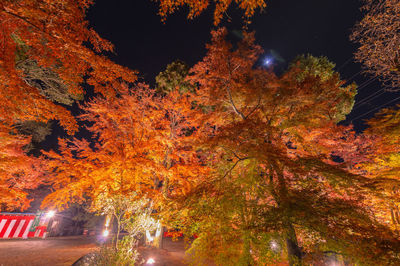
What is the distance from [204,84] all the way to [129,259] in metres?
8.65

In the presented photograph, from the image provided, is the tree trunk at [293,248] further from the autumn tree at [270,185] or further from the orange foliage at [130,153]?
the orange foliage at [130,153]

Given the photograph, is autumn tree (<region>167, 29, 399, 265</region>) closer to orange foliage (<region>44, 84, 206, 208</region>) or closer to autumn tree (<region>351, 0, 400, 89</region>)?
autumn tree (<region>351, 0, 400, 89</region>)

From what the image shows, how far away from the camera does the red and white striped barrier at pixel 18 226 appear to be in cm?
1079

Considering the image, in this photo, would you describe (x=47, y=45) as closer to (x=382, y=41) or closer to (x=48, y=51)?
(x=48, y=51)

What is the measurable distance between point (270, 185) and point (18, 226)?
17.4 metres

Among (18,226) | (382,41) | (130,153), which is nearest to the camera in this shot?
(382,41)

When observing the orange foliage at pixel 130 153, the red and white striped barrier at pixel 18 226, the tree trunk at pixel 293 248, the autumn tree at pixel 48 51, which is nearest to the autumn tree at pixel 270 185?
the tree trunk at pixel 293 248

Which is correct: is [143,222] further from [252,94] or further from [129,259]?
[252,94]

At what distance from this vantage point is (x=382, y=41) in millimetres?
4449

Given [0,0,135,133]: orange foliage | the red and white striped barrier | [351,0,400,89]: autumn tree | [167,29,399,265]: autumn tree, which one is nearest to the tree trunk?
[167,29,399,265]: autumn tree

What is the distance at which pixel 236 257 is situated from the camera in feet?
16.6

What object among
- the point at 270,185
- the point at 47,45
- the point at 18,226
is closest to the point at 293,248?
the point at 270,185

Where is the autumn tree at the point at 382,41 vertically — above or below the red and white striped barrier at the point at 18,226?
above

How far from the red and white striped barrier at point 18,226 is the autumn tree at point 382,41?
2086 cm
